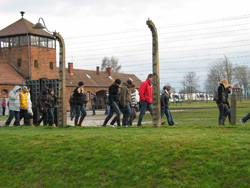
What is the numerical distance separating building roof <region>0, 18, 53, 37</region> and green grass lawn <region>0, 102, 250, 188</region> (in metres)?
43.6

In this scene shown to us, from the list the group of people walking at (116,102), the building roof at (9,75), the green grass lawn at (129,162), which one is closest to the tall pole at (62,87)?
the group of people walking at (116,102)

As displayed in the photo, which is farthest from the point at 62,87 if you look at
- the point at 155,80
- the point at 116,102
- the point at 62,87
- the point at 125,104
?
the point at 155,80

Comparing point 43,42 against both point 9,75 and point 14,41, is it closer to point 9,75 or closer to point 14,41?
point 14,41

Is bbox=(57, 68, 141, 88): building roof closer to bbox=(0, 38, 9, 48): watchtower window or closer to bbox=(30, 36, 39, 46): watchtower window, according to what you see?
bbox=(30, 36, 39, 46): watchtower window

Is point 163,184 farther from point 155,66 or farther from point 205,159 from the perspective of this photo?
point 155,66

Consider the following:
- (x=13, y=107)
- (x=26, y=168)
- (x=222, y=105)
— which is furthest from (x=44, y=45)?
(x=26, y=168)

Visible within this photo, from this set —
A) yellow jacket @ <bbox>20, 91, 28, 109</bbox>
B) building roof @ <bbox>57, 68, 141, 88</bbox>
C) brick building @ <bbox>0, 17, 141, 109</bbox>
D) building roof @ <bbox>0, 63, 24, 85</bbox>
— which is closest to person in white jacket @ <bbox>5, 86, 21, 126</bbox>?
yellow jacket @ <bbox>20, 91, 28, 109</bbox>

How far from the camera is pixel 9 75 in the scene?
48094 millimetres

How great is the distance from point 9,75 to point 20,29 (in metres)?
6.97

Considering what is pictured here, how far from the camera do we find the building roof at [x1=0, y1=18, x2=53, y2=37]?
49.4m

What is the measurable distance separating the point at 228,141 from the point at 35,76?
1817 inches

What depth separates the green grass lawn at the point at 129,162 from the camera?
18.3 ft

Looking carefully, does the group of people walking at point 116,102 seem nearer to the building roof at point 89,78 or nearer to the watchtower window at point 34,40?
the watchtower window at point 34,40

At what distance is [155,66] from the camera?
10.5 meters
